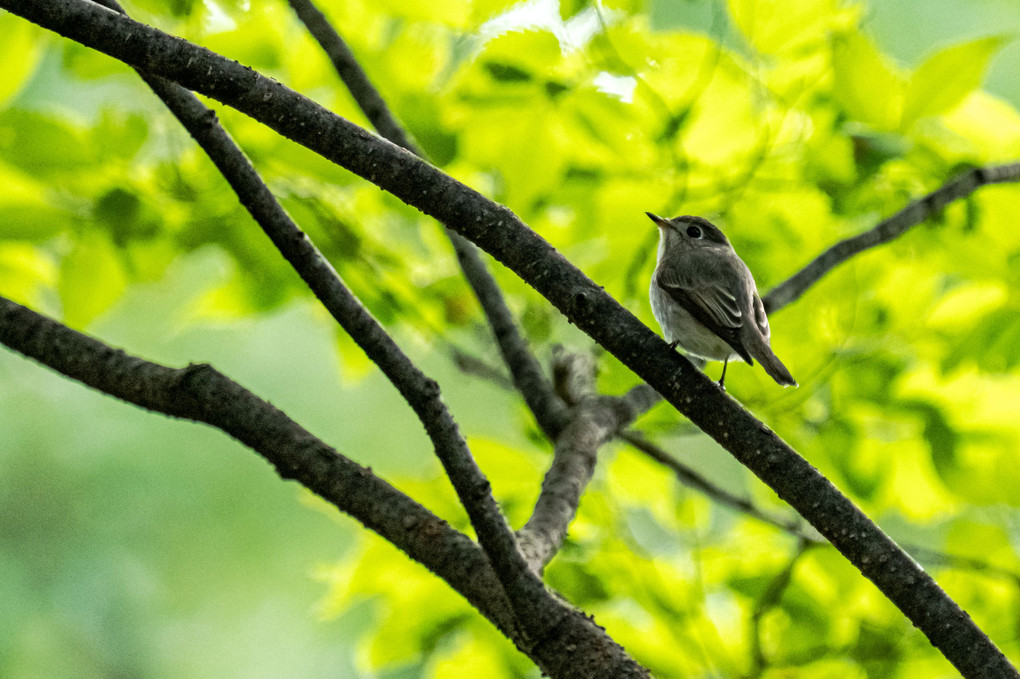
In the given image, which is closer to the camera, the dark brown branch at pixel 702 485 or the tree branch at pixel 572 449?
the tree branch at pixel 572 449

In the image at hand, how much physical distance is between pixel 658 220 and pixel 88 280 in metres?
1.45

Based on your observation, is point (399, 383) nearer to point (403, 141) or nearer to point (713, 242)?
point (403, 141)

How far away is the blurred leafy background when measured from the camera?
2146 millimetres

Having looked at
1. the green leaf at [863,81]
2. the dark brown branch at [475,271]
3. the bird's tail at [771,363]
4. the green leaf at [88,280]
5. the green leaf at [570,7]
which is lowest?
the green leaf at [88,280]

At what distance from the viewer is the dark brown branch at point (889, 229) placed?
2291mm

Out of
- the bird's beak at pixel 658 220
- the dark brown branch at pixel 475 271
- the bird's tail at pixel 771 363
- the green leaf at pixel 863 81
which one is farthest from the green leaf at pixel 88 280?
the green leaf at pixel 863 81

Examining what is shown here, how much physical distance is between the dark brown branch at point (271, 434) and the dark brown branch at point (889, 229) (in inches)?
43.6

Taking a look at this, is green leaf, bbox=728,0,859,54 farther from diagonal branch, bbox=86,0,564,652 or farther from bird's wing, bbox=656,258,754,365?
diagonal branch, bbox=86,0,564,652

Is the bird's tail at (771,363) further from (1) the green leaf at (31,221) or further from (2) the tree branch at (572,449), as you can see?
(1) the green leaf at (31,221)

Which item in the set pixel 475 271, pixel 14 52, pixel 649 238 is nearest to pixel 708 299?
pixel 649 238

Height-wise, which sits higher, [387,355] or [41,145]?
[41,145]

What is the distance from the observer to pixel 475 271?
7.83 ft

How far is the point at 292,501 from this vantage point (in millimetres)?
9070

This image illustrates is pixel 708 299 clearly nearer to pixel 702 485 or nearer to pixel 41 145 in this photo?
A: pixel 702 485
